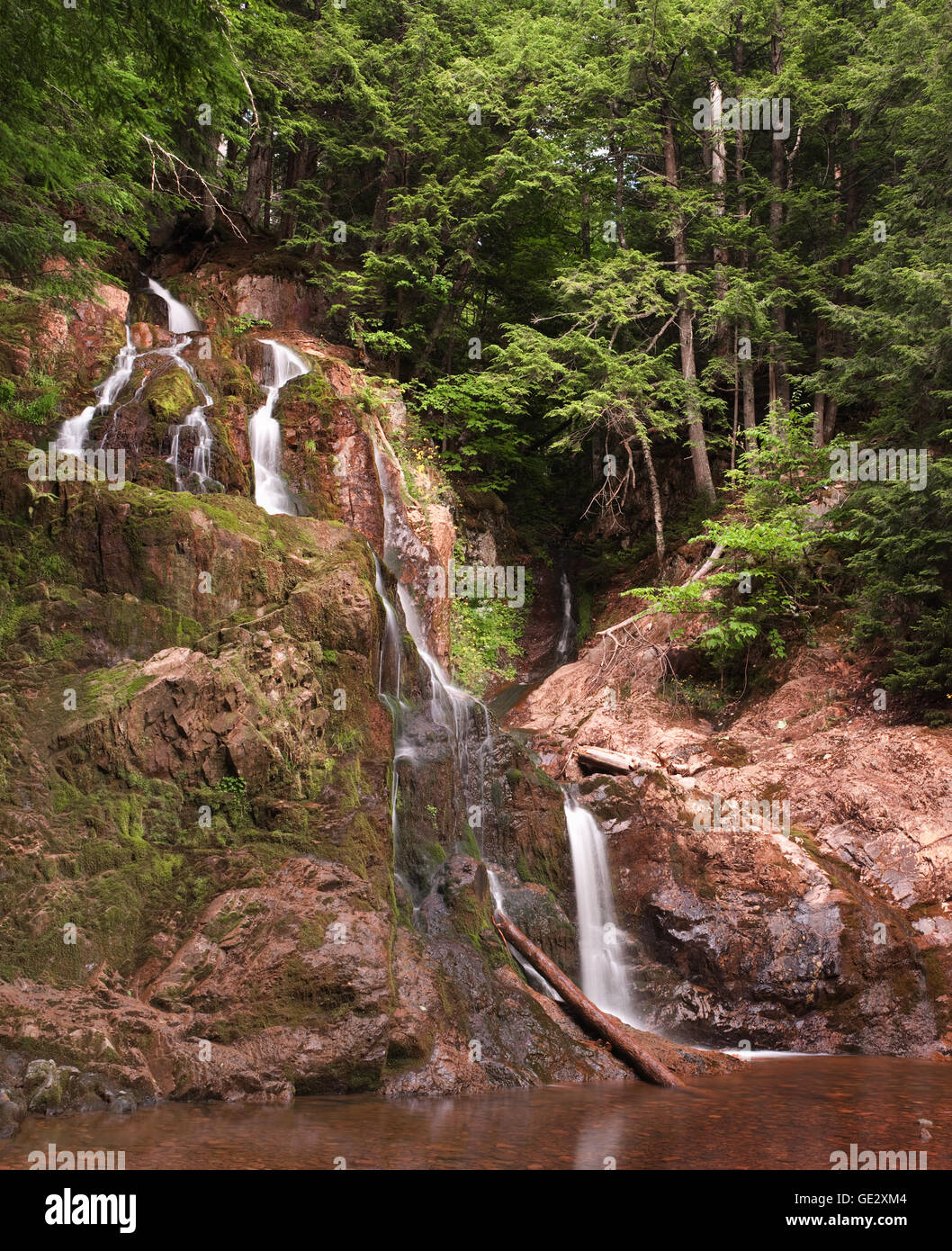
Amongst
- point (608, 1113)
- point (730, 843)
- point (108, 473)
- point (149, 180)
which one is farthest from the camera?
point (149, 180)

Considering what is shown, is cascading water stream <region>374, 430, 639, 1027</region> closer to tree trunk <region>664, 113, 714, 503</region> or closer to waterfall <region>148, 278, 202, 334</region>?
waterfall <region>148, 278, 202, 334</region>

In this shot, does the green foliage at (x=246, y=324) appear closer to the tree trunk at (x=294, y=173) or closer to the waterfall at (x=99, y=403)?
the tree trunk at (x=294, y=173)

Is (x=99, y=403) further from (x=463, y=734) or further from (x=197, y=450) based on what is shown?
(x=463, y=734)

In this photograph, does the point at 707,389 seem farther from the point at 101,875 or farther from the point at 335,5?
the point at 101,875

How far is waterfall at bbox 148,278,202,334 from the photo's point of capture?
17.8 m

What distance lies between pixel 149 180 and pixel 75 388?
9.95 m

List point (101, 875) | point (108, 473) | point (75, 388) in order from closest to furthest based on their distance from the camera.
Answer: point (101, 875) < point (108, 473) < point (75, 388)

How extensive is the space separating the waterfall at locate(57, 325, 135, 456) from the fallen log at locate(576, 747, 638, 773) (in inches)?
314

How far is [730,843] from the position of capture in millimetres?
11070

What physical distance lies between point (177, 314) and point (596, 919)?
48.6 feet

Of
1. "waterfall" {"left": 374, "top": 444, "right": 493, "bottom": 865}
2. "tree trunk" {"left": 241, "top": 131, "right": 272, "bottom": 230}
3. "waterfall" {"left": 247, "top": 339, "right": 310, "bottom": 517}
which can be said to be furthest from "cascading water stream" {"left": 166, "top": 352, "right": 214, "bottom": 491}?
"tree trunk" {"left": 241, "top": 131, "right": 272, "bottom": 230}

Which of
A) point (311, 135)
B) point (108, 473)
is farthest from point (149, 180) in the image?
point (108, 473)

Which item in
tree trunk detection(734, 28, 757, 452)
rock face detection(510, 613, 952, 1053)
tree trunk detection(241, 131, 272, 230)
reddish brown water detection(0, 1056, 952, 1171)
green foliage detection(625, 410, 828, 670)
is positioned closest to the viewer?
reddish brown water detection(0, 1056, 952, 1171)

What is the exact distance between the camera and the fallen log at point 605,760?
12.5 meters
